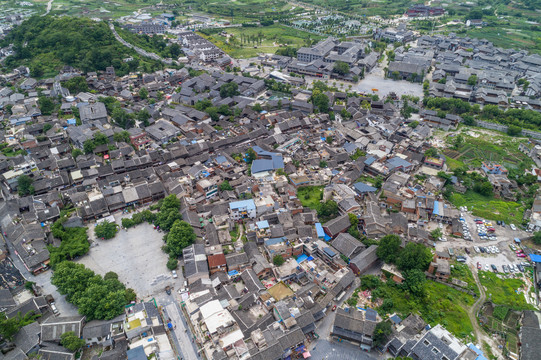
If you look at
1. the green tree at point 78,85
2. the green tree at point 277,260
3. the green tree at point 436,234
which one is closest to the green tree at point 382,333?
the green tree at point 277,260

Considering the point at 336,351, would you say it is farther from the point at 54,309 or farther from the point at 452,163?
the point at 452,163

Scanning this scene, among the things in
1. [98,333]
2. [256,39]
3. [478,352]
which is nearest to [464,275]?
[478,352]

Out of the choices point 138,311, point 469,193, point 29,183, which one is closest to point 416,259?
point 469,193

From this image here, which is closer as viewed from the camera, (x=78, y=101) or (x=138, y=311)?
(x=138, y=311)

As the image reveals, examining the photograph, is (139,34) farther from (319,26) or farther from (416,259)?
(416,259)

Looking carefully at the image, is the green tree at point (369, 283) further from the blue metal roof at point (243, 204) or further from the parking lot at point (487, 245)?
the blue metal roof at point (243, 204)
